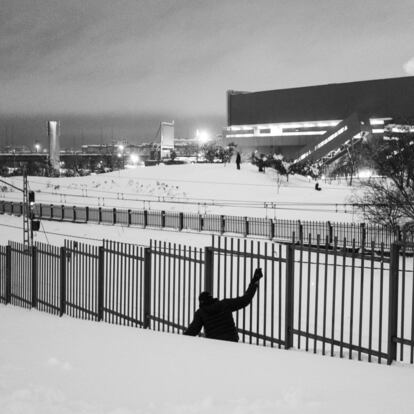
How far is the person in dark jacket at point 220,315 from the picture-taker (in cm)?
764

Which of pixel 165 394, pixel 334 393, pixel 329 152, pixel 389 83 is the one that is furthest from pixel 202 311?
pixel 389 83

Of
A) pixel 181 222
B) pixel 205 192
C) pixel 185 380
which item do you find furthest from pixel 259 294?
pixel 205 192

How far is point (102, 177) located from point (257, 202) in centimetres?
2112

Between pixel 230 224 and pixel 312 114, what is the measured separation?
75.5m

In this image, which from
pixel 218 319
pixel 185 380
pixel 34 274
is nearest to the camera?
pixel 185 380

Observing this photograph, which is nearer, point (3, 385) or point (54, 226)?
point (3, 385)

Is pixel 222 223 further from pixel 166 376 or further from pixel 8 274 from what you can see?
pixel 166 376

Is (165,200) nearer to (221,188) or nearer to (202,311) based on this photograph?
(221,188)

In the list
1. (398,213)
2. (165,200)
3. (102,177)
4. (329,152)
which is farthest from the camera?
(329,152)

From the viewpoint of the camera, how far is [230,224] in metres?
34.1

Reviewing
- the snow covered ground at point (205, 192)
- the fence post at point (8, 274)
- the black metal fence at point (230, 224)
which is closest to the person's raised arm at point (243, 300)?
the fence post at point (8, 274)

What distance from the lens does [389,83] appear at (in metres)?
98.4

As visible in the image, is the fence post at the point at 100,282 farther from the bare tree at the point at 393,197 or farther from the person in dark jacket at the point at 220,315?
the bare tree at the point at 393,197

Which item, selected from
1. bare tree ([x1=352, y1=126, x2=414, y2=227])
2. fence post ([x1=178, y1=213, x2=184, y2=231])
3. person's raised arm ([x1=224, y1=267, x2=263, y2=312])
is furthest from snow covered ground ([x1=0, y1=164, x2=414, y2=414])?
bare tree ([x1=352, y1=126, x2=414, y2=227])
